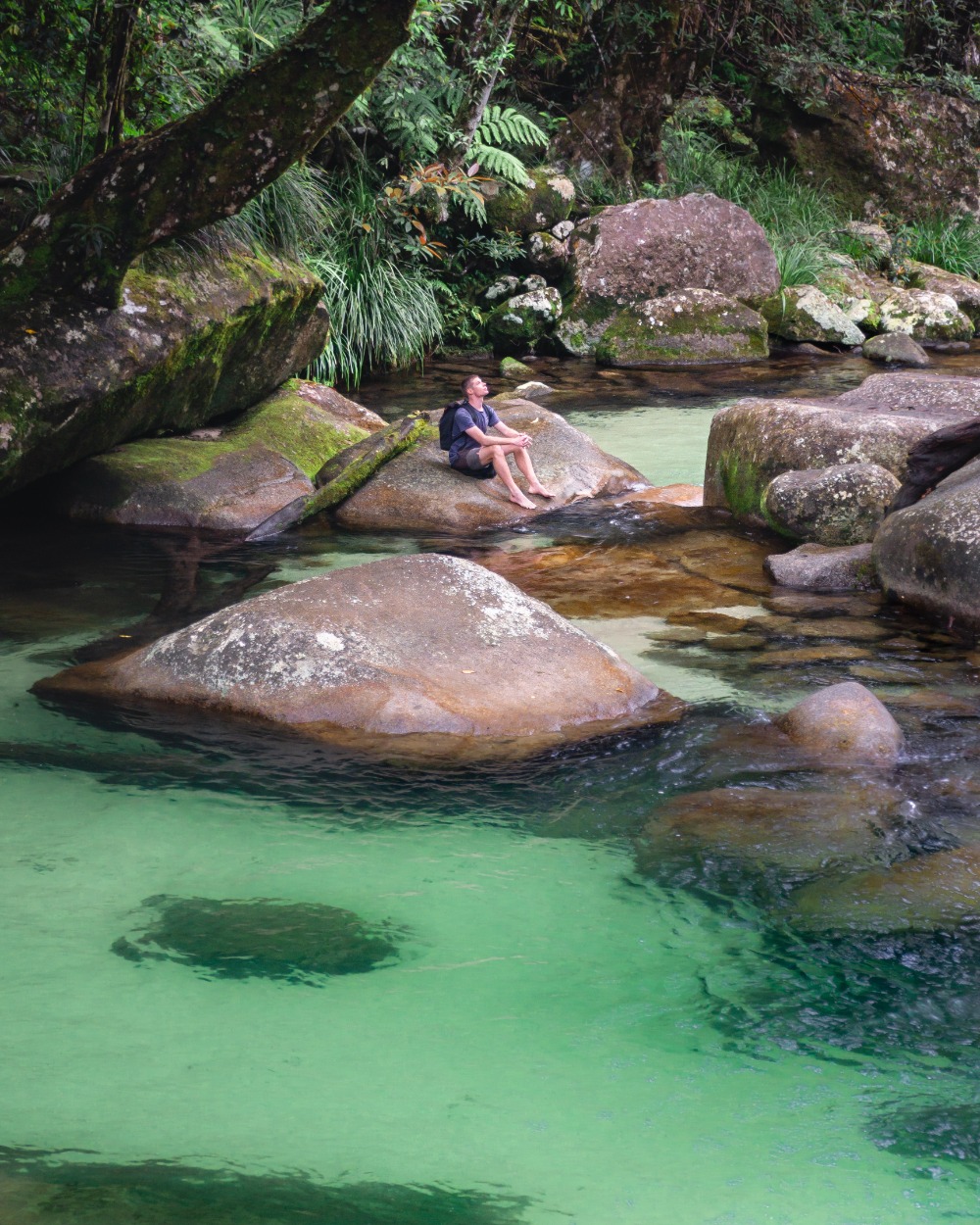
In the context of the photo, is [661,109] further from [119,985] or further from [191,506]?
[119,985]

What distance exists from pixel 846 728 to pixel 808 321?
462 inches

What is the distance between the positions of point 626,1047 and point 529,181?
47.2 ft

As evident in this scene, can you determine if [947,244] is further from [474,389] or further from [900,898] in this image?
[900,898]

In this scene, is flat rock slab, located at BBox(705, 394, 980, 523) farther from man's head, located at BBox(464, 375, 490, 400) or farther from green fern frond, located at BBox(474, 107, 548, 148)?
green fern frond, located at BBox(474, 107, 548, 148)

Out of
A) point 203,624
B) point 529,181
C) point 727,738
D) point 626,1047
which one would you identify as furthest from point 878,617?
point 529,181

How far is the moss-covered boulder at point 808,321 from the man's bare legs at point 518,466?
297 inches

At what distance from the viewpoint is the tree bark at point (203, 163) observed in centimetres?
679

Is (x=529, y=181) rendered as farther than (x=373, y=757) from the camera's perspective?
Yes

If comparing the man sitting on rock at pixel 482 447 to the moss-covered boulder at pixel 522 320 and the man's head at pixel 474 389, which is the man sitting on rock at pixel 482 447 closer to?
the man's head at pixel 474 389

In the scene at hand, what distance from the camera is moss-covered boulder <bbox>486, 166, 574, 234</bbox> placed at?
1592cm

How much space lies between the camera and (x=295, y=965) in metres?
3.39

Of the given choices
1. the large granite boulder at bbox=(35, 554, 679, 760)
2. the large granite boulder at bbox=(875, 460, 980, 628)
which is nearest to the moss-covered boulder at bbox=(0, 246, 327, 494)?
the large granite boulder at bbox=(35, 554, 679, 760)

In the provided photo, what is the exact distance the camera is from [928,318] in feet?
52.0

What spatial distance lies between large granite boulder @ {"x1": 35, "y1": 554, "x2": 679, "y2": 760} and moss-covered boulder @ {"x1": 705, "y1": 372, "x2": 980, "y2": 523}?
340 centimetres
